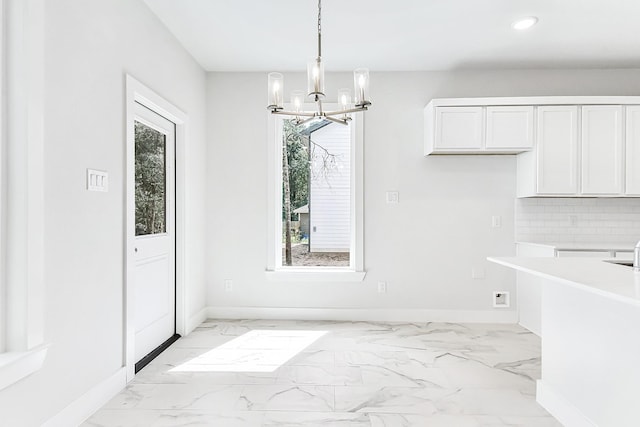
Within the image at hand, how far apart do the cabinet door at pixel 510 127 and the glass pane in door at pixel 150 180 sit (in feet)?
9.42

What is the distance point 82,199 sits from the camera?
6.72 feet

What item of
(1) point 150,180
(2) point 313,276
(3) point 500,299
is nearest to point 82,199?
(1) point 150,180

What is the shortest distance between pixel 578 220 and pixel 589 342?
240 centimetres

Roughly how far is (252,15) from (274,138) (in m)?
1.32

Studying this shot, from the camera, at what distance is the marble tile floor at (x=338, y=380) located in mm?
2127

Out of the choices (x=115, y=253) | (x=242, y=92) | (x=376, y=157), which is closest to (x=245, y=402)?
(x=115, y=253)

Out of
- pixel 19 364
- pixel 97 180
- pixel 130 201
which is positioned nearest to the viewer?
pixel 19 364

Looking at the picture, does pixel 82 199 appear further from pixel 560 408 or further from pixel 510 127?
pixel 510 127

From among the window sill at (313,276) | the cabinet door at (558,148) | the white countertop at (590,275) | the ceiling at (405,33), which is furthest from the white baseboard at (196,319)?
the cabinet door at (558,148)

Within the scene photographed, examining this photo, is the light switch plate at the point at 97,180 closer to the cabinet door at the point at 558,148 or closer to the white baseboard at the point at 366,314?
the white baseboard at the point at 366,314

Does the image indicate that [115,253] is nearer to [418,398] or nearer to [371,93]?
[418,398]

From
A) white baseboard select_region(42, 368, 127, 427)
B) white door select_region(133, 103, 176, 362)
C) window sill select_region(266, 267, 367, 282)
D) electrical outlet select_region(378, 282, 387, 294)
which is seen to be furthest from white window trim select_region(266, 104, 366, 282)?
white baseboard select_region(42, 368, 127, 427)

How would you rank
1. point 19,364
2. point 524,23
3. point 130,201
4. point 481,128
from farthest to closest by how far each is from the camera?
point 481,128 < point 524,23 < point 130,201 < point 19,364

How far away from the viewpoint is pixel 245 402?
229cm
